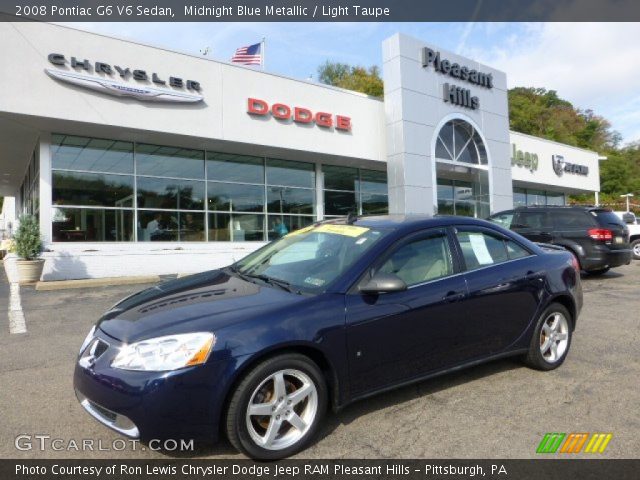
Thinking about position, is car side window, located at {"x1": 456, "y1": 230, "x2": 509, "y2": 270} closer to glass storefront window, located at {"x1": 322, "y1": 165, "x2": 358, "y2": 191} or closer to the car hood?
the car hood

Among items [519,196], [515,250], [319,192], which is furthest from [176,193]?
[519,196]

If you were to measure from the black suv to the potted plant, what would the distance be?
11.0 metres

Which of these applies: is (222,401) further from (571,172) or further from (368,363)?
(571,172)

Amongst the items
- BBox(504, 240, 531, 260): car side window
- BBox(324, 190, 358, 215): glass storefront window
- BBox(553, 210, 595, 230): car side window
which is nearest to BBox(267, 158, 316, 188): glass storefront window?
BBox(324, 190, 358, 215): glass storefront window

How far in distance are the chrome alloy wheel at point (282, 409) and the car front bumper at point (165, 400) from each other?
0.78ft

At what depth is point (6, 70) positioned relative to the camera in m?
10.7

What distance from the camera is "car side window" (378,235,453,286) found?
347cm

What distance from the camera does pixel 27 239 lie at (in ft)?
36.2

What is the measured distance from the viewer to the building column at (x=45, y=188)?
12023 mm

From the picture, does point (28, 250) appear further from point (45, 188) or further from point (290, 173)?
point (290, 173)

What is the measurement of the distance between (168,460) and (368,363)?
4.51ft

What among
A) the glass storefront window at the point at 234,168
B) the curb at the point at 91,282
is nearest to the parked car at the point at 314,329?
the curb at the point at 91,282

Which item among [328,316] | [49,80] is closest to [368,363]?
[328,316]

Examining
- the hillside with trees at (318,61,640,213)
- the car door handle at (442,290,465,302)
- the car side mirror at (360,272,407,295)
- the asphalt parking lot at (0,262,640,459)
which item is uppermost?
the hillside with trees at (318,61,640,213)
